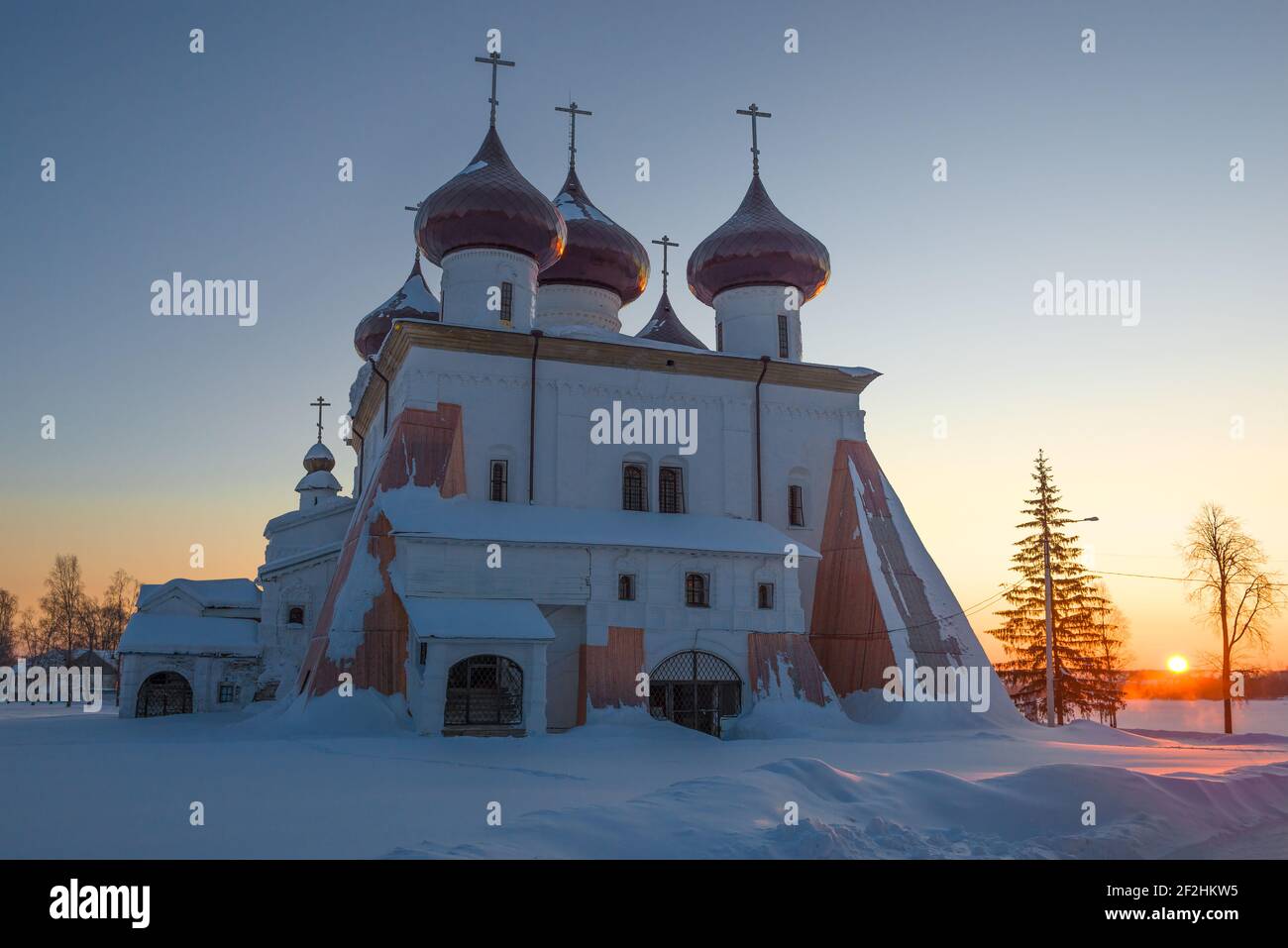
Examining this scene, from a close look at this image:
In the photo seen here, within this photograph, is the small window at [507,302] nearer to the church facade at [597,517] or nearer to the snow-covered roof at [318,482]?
the church facade at [597,517]

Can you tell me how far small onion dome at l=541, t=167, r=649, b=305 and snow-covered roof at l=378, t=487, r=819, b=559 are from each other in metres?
→ 8.15

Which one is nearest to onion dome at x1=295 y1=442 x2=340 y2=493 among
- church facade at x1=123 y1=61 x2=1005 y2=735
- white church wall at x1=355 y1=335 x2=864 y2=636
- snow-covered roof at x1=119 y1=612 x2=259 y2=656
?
snow-covered roof at x1=119 y1=612 x2=259 y2=656

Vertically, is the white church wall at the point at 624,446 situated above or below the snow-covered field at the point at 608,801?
above

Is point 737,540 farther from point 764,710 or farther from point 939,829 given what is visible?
point 939,829

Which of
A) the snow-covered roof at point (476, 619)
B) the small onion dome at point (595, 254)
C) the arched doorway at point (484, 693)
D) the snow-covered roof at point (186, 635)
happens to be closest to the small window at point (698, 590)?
the snow-covered roof at point (476, 619)

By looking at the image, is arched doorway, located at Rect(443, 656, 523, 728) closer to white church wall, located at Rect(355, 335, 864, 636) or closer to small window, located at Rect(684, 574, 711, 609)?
small window, located at Rect(684, 574, 711, 609)

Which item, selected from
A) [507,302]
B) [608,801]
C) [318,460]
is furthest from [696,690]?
[318,460]

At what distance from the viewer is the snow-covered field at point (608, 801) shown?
7758 millimetres

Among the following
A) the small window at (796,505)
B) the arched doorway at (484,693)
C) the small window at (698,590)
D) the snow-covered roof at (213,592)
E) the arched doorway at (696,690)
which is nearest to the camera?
the arched doorway at (484,693)

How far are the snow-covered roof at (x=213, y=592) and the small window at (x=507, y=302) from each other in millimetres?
13752

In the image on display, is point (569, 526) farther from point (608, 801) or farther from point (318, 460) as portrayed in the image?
point (318, 460)

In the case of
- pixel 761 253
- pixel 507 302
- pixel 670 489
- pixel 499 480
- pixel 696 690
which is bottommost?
pixel 696 690

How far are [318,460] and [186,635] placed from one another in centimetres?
1315

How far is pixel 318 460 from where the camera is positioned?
40.1 meters
